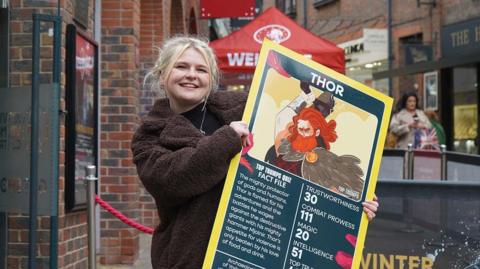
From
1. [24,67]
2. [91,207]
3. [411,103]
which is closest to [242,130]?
[91,207]

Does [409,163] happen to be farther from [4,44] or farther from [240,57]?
[4,44]

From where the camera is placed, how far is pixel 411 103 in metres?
10.2

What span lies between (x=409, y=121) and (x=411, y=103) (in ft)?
0.77

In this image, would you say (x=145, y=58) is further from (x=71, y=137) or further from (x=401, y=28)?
(x=401, y=28)

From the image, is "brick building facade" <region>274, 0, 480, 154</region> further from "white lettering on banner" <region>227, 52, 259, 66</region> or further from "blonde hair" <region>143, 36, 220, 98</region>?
"blonde hair" <region>143, 36, 220, 98</region>

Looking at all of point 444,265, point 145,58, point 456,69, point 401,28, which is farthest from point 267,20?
point 401,28

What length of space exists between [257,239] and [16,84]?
2974 millimetres

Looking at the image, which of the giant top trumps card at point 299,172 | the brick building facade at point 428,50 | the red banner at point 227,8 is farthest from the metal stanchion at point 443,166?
the brick building facade at point 428,50

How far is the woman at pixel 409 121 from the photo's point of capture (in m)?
10.1

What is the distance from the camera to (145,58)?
962cm

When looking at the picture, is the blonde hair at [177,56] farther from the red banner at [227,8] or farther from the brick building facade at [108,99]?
the red banner at [227,8]

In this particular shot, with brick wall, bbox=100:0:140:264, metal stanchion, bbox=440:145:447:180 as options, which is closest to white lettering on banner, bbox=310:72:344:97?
brick wall, bbox=100:0:140:264

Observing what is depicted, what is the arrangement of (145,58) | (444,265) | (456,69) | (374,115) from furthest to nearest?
(456,69)
(145,58)
(444,265)
(374,115)

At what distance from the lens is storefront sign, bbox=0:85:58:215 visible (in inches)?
175
